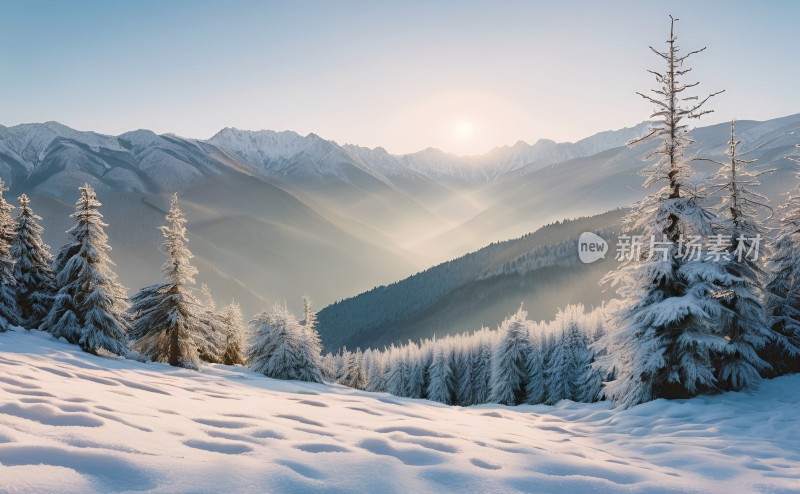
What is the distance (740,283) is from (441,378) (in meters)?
→ 45.7

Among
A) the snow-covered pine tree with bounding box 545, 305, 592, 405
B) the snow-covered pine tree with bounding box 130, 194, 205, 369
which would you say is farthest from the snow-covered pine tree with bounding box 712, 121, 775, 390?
the snow-covered pine tree with bounding box 545, 305, 592, 405

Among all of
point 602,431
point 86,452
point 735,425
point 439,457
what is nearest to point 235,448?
point 86,452

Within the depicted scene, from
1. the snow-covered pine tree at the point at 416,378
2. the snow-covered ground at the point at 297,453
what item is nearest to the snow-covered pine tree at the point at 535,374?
the snow-covered pine tree at the point at 416,378

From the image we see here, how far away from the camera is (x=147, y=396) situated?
9.91 metres

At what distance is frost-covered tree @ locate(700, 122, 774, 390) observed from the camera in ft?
55.1

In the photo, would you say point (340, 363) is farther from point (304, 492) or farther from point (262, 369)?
point (304, 492)

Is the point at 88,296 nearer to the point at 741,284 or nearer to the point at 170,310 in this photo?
the point at 170,310

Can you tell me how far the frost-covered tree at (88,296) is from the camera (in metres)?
21.6

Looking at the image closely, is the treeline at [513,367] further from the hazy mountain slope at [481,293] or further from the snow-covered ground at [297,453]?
the hazy mountain slope at [481,293]

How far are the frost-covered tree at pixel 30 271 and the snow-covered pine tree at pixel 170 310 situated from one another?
517cm

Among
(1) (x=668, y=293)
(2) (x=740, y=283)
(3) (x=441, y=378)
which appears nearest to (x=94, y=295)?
(1) (x=668, y=293)

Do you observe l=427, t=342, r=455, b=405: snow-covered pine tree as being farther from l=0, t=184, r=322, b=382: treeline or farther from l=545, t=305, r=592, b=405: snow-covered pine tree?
l=0, t=184, r=322, b=382: treeline

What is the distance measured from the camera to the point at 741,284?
1742 cm

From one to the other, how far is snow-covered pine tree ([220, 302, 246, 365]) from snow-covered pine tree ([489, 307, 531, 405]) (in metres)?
27.4
